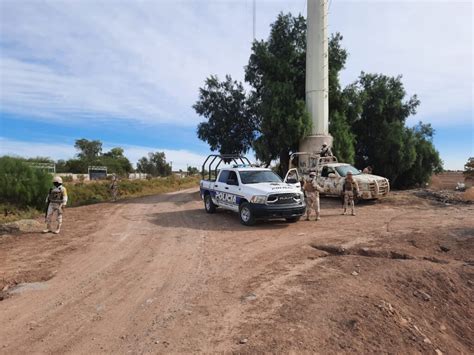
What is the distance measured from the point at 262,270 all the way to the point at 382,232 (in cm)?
517

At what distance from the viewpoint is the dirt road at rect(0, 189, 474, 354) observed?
479 cm

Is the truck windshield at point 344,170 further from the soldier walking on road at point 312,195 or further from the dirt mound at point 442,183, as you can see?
the dirt mound at point 442,183

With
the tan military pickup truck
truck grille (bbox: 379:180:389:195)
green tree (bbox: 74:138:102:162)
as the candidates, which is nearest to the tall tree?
the tan military pickup truck

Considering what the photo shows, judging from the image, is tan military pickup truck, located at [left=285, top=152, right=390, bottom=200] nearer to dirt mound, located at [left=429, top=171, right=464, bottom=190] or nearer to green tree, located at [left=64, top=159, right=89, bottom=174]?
dirt mound, located at [left=429, top=171, right=464, bottom=190]

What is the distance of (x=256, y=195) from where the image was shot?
12180 millimetres

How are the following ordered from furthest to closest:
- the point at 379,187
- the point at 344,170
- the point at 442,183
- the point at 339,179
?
the point at 442,183, the point at 344,170, the point at 339,179, the point at 379,187

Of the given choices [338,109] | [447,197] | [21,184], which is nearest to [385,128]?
[338,109]

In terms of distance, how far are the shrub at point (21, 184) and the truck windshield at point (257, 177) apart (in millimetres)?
17967

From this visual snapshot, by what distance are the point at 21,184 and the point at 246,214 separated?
748 inches

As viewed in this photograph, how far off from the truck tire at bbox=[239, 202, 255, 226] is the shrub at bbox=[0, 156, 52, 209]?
18303mm

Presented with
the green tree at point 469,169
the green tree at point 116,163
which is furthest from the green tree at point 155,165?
the green tree at point 469,169

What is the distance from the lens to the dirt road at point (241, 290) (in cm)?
479

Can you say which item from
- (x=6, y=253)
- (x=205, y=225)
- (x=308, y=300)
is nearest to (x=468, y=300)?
(x=308, y=300)

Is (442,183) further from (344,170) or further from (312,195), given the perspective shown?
(312,195)
